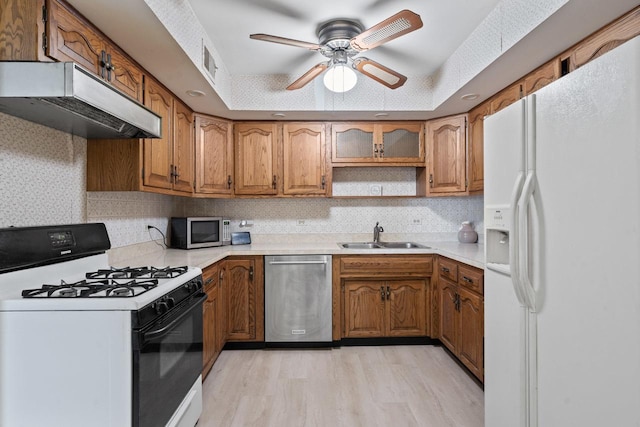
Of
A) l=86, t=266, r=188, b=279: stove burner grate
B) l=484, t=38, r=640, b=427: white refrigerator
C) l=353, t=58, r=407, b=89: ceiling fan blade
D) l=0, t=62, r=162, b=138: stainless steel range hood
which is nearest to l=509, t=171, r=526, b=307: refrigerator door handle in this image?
l=484, t=38, r=640, b=427: white refrigerator

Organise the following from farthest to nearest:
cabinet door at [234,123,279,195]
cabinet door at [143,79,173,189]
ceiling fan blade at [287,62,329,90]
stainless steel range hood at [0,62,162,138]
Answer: cabinet door at [234,123,279,195], ceiling fan blade at [287,62,329,90], cabinet door at [143,79,173,189], stainless steel range hood at [0,62,162,138]

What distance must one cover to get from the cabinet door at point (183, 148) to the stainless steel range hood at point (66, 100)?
3.09 feet

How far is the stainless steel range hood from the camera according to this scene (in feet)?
4.13

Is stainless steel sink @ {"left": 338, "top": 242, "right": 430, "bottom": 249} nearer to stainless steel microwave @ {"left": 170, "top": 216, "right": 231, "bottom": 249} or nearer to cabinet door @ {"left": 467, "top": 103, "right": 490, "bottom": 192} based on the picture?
cabinet door @ {"left": 467, "top": 103, "right": 490, "bottom": 192}

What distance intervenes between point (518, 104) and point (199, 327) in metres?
1.90

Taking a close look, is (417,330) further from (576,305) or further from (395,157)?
(576,305)

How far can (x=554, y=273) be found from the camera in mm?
1216

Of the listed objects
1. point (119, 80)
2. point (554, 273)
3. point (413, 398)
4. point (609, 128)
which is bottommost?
point (413, 398)

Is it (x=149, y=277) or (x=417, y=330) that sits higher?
(x=149, y=277)

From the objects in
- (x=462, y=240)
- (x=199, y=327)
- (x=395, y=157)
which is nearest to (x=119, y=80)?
(x=199, y=327)

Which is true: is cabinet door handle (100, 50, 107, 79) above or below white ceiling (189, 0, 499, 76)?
below

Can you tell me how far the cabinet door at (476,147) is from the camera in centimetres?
301

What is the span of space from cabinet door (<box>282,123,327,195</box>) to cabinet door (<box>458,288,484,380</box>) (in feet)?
5.27

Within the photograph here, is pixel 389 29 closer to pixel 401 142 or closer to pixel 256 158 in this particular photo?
pixel 401 142
